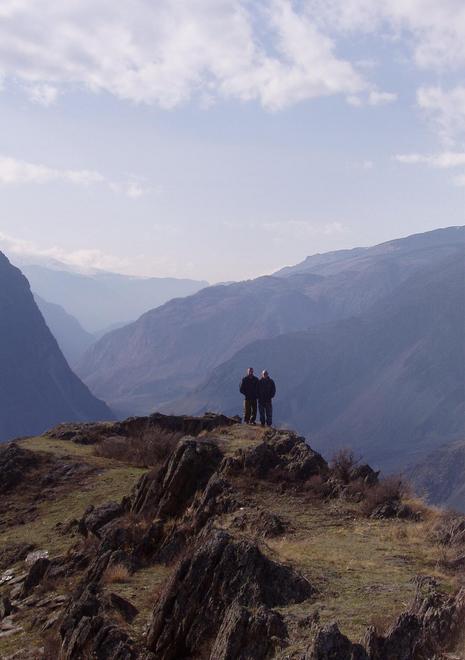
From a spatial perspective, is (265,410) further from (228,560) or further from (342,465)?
(228,560)

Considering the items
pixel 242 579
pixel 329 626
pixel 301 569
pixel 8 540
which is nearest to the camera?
pixel 329 626

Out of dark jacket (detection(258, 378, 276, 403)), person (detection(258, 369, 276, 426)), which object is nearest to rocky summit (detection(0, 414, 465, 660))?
person (detection(258, 369, 276, 426))

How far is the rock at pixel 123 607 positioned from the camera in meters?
12.5

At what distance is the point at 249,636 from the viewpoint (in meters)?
10.1

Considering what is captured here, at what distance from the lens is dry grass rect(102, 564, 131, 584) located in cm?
1484

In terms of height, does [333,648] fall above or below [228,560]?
below

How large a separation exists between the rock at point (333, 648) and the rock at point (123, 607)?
4.47m

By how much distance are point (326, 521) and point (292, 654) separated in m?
8.86

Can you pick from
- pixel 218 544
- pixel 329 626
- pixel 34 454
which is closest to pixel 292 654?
pixel 329 626

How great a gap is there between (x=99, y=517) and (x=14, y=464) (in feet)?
31.3

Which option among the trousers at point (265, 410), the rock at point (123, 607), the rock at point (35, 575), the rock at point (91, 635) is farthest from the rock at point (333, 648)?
the trousers at point (265, 410)

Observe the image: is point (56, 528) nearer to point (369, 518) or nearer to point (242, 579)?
point (369, 518)

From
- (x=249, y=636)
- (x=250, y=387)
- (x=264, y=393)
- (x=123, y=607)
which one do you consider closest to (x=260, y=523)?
(x=123, y=607)

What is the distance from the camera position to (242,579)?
38.7 feet
